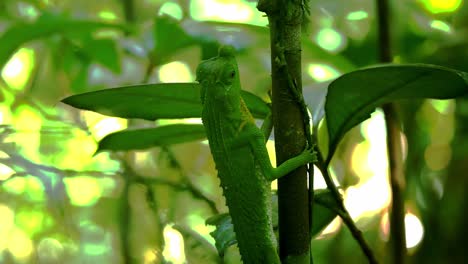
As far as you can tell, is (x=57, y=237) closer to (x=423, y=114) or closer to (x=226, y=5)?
(x=226, y=5)

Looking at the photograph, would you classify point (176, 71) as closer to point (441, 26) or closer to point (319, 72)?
point (319, 72)

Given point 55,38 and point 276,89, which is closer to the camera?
point 276,89

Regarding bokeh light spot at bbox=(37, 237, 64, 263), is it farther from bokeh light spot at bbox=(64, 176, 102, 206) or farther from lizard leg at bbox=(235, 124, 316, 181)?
lizard leg at bbox=(235, 124, 316, 181)

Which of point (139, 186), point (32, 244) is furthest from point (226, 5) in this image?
point (32, 244)

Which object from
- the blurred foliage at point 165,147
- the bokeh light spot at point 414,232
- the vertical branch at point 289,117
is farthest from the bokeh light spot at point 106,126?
the vertical branch at point 289,117

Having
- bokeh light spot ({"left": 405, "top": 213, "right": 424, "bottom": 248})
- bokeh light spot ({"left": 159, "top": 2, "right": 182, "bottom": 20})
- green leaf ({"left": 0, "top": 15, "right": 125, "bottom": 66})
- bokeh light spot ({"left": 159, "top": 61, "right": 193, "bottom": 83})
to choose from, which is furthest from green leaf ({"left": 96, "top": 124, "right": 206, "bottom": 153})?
bokeh light spot ({"left": 159, "top": 2, "right": 182, "bottom": 20})

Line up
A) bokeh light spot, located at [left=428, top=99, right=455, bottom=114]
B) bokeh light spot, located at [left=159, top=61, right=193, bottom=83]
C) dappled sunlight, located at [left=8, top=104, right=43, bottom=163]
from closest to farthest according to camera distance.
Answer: bokeh light spot, located at [left=428, top=99, right=455, bottom=114], dappled sunlight, located at [left=8, top=104, right=43, bottom=163], bokeh light spot, located at [left=159, top=61, right=193, bottom=83]

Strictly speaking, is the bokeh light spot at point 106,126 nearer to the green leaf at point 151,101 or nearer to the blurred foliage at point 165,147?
the blurred foliage at point 165,147
